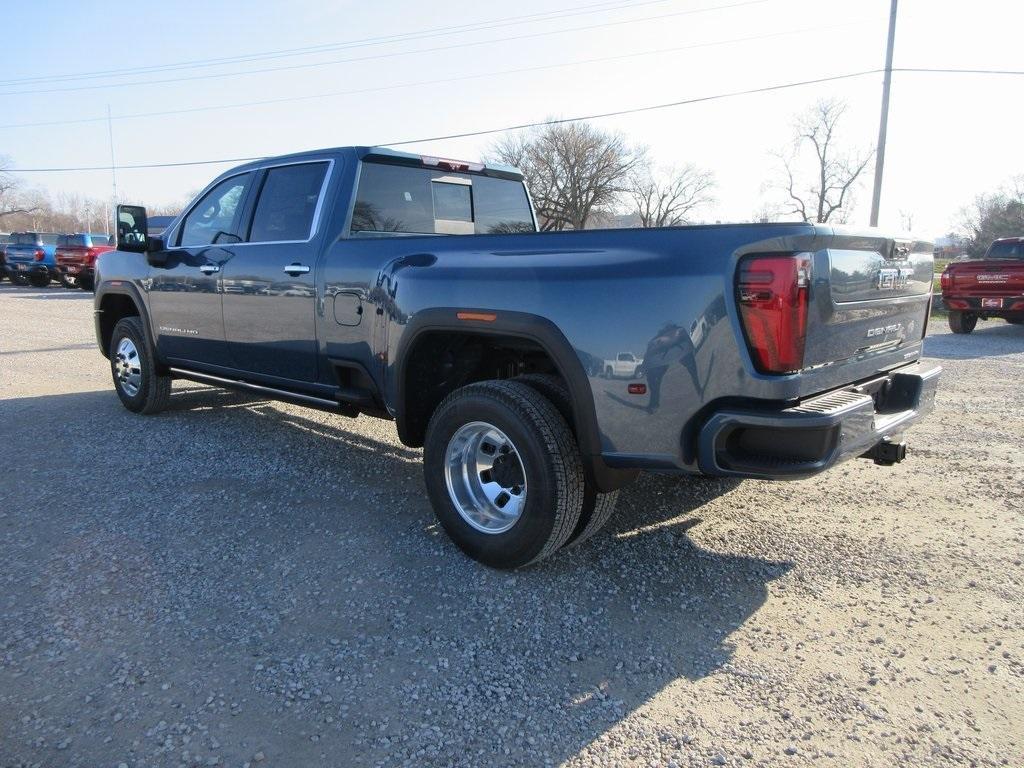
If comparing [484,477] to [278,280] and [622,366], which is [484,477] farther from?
[278,280]

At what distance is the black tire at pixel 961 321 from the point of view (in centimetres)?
1391

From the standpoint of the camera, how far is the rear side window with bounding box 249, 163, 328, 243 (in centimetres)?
467

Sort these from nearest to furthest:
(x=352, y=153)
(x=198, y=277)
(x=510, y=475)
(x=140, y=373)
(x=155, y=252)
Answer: (x=510, y=475) < (x=352, y=153) < (x=198, y=277) < (x=155, y=252) < (x=140, y=373)

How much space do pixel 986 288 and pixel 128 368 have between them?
542 inches

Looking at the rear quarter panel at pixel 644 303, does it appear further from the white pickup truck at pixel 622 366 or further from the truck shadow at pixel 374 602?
the truck shadow at pixel 374 602

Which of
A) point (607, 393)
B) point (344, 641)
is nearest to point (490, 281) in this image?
point (607, 393)

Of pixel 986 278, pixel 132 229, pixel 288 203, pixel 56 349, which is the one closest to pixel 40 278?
pixel 56 349

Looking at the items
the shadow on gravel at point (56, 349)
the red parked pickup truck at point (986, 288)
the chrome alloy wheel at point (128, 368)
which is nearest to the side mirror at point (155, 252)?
the chrome alloy wheel at point (128, 368)

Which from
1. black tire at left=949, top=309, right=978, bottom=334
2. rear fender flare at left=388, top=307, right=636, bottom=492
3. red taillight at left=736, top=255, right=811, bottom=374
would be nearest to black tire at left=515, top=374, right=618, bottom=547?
rear fender flare at left=388, top=307, right=636, bottom=492

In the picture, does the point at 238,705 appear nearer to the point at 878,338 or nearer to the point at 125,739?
the point at 125,739

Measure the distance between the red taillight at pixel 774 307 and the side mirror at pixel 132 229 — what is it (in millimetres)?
4874

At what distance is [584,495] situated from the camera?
3.32m

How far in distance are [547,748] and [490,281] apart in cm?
193

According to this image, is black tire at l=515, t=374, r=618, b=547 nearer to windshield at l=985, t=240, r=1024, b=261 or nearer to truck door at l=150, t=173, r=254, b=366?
truck door at l=150, t=173, r=254, b=366
